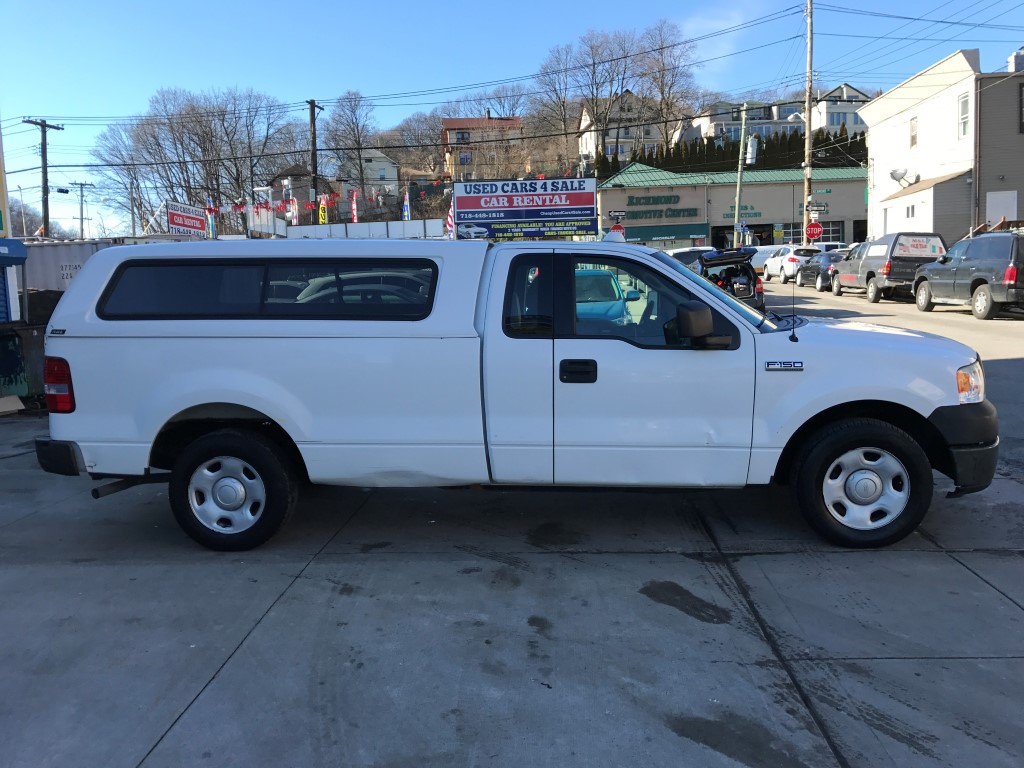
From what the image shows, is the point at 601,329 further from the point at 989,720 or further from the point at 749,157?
the point at 749,157

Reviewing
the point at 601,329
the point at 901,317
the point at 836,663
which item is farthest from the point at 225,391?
the point at 901,317

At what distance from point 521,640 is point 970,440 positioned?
9.55ft

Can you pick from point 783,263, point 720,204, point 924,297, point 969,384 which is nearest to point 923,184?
point 783,263

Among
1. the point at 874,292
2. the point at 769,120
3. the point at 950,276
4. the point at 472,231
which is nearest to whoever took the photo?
the point at 950,276

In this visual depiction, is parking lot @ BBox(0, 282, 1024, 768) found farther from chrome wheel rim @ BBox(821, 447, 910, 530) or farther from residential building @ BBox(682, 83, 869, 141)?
residential building @ BBox(682, 83, 869, 141)

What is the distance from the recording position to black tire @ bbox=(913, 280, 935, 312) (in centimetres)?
1800

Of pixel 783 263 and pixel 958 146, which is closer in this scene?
pixel 958 146

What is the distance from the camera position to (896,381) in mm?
4387

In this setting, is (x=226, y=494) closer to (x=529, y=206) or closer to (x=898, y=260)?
(x=529, y=206)

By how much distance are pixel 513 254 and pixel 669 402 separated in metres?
1.31

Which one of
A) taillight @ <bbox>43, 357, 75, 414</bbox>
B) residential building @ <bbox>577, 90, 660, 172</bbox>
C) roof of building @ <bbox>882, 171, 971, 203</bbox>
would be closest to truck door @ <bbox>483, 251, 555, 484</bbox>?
taillight @ <bbox>43, 357, 75, 414</bbox>

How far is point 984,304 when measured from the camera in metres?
15.8

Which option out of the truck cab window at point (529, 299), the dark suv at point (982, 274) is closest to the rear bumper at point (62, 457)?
the truck cab window at point (529, 299)

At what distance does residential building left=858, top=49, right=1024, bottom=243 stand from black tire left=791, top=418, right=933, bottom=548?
3014cm
